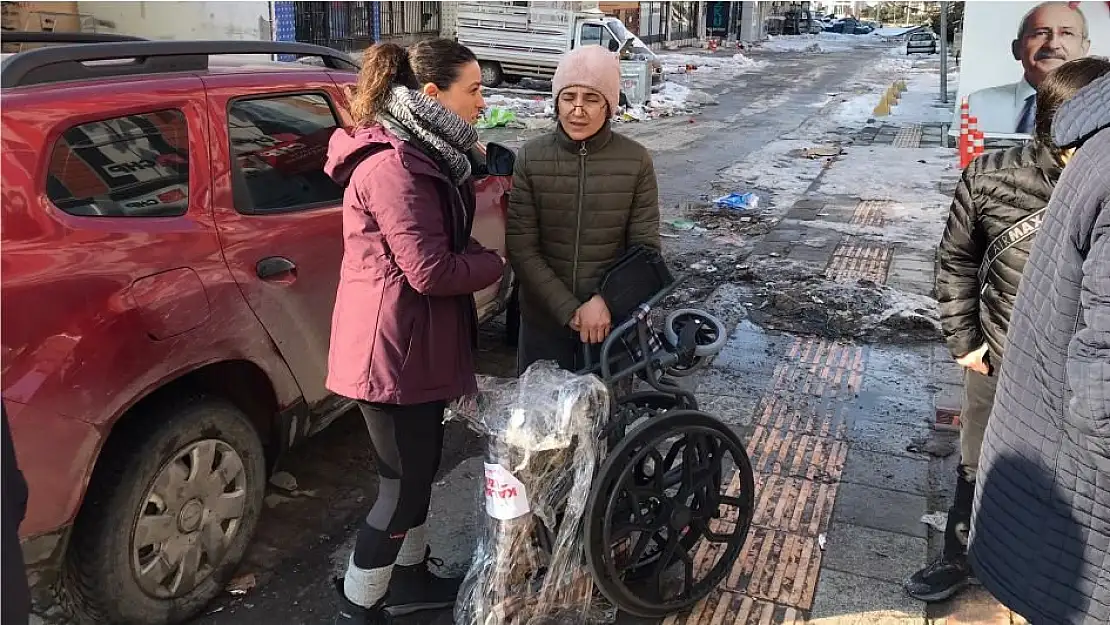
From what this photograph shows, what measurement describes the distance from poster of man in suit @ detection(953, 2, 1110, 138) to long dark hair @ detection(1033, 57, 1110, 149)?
9688mm

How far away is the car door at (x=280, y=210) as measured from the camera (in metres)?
3.11

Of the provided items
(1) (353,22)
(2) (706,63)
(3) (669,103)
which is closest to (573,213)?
(3) (669,103)

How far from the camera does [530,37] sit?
2198 cm

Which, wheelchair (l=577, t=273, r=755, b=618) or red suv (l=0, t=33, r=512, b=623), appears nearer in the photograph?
red suv (l=0, t=33, r=512, b=623)

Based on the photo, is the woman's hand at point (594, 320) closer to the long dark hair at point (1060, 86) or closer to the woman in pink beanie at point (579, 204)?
the woman in pink beanie at point (579, 204)

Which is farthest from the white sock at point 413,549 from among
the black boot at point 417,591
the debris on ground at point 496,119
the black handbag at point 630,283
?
the debris on ground at point 496,119

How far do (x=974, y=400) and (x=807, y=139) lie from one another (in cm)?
1331

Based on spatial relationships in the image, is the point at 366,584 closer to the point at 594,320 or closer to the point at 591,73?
the point at 594,320

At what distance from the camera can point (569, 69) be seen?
294 cm

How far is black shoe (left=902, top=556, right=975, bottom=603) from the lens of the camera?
310 centimetres

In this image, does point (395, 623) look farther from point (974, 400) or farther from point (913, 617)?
point (974, 400)

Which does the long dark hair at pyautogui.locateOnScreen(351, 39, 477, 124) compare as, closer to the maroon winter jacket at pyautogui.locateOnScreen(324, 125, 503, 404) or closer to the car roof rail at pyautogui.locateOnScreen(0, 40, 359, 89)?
the maroon winter jacket at pyautogui.locateOnScreen(324, 125, 503, 404)

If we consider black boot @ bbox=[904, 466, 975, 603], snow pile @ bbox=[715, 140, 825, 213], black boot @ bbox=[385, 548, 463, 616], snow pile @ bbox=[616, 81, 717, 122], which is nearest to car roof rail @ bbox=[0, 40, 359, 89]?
black boot @ bbox=[385, 548, 463, 616]

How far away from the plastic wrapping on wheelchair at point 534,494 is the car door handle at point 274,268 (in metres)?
0.96
